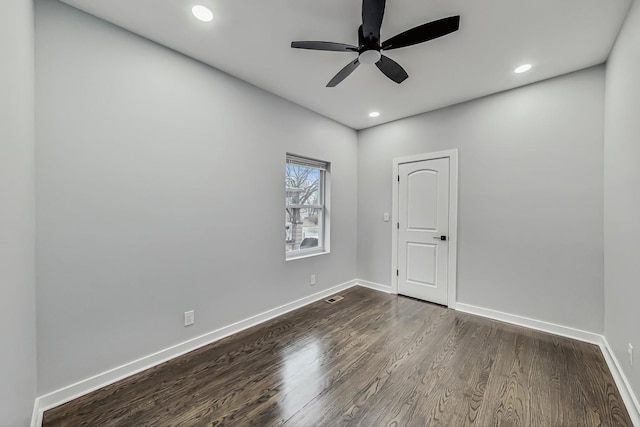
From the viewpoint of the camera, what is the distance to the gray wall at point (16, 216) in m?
1.02

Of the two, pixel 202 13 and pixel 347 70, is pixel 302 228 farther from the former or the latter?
pixel 202 13

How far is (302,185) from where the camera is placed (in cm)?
364

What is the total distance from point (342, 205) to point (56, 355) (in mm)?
3381

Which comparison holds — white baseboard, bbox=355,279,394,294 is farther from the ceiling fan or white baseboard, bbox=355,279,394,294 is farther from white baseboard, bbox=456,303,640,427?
the ceiling fan

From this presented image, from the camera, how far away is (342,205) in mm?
4094

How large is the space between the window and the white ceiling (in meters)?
1.06

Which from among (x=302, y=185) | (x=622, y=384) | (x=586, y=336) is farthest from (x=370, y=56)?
(x=586, y=336)

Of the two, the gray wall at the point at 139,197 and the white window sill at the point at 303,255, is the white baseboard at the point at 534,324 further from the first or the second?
the gray wall at the point at 139,197

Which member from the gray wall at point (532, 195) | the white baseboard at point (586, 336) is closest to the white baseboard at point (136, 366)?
the white baseboard at point (586, 336)

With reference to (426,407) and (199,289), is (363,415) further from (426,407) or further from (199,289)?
(199,289)

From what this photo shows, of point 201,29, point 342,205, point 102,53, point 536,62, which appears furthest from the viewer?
point 342,205

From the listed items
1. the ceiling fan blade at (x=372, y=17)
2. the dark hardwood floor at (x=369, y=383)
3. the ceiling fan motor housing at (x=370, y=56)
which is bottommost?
the dark hardwood floor at (x=369, y=383)

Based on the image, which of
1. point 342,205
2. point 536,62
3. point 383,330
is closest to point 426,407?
point 383,330

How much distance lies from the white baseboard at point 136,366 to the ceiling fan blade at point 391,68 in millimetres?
2763
